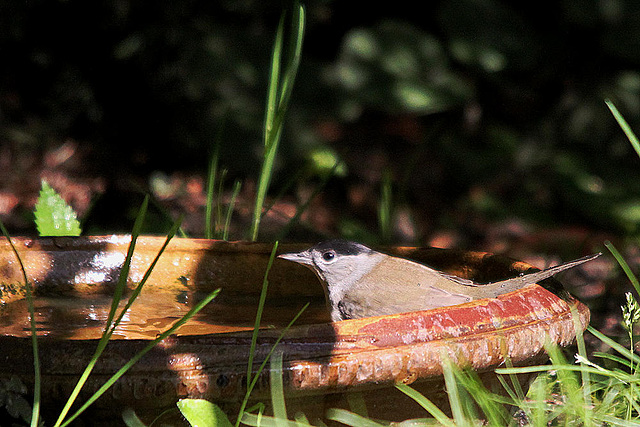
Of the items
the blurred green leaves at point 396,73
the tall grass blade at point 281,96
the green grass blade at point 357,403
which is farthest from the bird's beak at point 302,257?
the blurred green leaves at point 396,73

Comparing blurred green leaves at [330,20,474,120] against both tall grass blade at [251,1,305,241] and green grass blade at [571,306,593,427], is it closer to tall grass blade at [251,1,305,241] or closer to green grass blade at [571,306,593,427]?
tall grass blade at [251,1,305,241]

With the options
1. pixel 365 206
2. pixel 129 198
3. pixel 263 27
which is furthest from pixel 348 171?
pixel 129 198

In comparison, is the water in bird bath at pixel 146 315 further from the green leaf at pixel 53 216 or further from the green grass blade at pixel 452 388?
the green grass blade at pixel 452 388

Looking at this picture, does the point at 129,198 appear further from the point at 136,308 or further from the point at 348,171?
the point at 136,308

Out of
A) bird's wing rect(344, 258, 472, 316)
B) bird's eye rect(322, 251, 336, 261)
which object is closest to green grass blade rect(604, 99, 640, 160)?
bird's wing rect(344, 258, 472, 316)

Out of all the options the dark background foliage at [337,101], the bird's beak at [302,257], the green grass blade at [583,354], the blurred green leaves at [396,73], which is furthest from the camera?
the blurred green leaves at [396,73]

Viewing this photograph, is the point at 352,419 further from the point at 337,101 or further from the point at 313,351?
the point at 337,101
